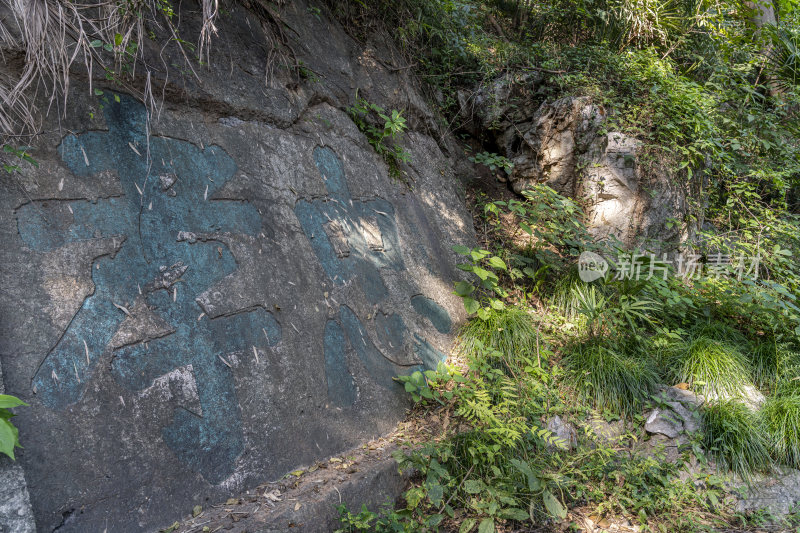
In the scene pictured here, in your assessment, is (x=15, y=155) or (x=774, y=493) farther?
(x=774, y=493)

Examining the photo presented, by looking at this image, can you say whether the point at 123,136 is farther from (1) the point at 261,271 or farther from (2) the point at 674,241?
(2) the point at 674,241

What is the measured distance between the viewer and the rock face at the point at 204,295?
2025 mm

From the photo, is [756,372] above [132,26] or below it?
below

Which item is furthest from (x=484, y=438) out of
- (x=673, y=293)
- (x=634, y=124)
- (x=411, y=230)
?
(x=634, y=124)

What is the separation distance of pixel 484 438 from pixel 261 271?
154 cm

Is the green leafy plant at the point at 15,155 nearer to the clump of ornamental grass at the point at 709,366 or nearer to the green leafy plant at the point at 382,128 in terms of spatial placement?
the green leafy plant at the point at 382,128

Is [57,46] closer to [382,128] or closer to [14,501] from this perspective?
[14,501]

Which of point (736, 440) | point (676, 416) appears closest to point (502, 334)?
point (676, 416)

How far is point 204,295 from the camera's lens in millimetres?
2559

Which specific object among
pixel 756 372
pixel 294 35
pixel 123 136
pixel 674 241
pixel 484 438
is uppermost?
pixel 294 35

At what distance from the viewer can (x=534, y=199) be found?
4.38 m

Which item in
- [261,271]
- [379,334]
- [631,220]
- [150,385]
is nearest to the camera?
[150,385]

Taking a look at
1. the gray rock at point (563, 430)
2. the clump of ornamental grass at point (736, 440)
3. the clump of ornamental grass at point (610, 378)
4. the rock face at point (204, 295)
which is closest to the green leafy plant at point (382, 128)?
the rock face at point (204, 295)

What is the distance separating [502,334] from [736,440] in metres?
1.55
